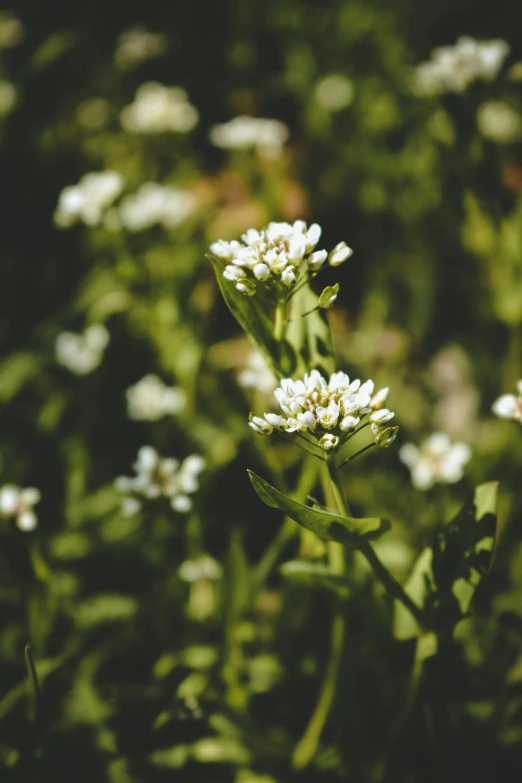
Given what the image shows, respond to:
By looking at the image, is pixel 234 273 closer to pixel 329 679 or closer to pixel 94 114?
pixel 329 679

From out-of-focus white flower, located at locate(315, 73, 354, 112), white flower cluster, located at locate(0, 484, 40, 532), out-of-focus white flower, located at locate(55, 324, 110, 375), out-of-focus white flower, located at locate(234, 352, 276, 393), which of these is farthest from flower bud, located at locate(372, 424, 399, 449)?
out-of-focus white flower, located at locate(315, 73, 354, 112)

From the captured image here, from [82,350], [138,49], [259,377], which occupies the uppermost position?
[138,49]

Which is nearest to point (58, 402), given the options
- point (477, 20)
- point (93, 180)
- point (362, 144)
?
point (93, 180)

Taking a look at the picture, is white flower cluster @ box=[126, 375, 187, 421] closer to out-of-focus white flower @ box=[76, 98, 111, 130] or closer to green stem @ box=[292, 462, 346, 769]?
green stem @ box=[292, 462, 346, 769]

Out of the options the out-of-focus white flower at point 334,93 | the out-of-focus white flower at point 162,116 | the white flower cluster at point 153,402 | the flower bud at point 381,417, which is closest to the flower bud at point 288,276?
the flower bud at point 381,417

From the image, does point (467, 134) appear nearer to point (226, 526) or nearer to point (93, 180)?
point (93, 180)

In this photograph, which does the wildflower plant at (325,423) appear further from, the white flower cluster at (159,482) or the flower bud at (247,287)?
the white flower cluster at (159,482)

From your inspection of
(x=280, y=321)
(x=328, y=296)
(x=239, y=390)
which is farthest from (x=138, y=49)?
(x=328, y=296)
